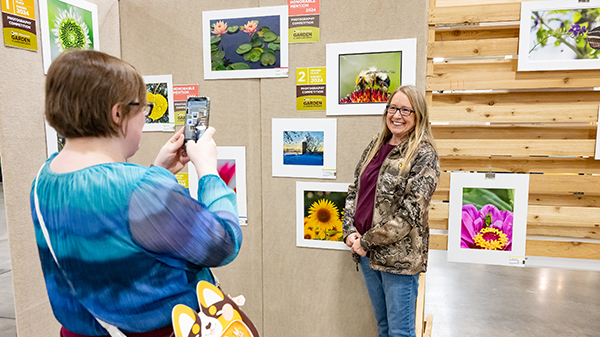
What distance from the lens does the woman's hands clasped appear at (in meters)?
1.73

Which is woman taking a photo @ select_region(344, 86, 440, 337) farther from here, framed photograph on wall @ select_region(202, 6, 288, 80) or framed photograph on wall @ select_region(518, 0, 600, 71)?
framed photograph on wall @ select_region(518, 0, 600, 71)

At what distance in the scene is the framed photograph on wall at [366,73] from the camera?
1829 mm

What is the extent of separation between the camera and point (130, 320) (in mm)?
787

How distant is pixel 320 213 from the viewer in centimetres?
203

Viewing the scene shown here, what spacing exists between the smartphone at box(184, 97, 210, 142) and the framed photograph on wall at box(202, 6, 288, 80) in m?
0.88

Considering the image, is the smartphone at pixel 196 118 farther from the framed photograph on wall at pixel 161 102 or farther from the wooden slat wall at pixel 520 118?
the wooden slat wall at pixel 520 118

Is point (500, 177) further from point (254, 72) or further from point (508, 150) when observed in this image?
point (254, 72)

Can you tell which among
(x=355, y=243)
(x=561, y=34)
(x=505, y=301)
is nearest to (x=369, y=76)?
(x=355, y=243)

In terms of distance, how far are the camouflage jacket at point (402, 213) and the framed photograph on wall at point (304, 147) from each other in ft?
1.21

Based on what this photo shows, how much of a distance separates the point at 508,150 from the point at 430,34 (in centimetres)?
125

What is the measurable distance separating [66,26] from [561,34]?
337 cm

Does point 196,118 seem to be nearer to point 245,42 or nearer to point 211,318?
point 211,318

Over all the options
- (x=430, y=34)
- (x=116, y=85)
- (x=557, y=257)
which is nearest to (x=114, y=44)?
(x=116, y=85)

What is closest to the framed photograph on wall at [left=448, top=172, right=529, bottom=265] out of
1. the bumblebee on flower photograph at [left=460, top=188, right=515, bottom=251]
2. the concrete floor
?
the bumblebee on flower photograph at [left=460, top=188, right=515, bottom=251]
